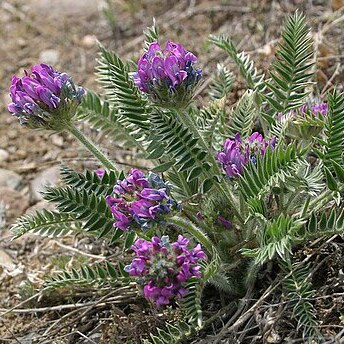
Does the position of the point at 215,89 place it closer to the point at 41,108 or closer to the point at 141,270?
the point at 41,108

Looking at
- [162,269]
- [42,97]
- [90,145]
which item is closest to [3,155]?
→ [90,145]

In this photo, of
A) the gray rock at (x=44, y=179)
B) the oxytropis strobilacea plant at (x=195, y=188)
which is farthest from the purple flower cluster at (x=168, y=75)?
the gray rock at (x=44, y=179)

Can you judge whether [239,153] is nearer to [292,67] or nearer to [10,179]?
[292,67]

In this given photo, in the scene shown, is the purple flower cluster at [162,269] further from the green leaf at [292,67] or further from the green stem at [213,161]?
the green leaf at [292,67]

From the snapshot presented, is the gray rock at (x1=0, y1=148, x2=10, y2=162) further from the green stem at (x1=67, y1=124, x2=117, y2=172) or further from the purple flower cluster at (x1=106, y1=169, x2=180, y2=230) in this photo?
the purple flower cluster at (x1=106, y1=169, x2=180, y2=230)

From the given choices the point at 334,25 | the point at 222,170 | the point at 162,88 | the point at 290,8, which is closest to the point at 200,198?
the point at 222,170

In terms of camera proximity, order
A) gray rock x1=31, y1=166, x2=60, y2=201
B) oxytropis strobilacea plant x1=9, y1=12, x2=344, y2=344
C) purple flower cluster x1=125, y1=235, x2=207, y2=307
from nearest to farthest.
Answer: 1. purple flower cluster x1=125, y1=235, x2=207, y2=307
2. oxytropis strobilacea plant x1=9, y1=12, x2=344, y2=344
3. gray rock x1=31, y1=166, x2=60, y2=201

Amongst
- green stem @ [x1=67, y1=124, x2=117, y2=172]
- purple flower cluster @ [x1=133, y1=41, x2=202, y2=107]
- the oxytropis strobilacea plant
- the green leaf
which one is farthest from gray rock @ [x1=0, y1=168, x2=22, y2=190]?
purple flower cluster @ [x1=133, y1=41, x2=202, y2=107]
